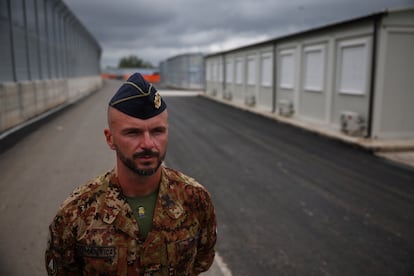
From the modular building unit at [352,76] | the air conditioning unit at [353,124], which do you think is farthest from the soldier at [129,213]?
the air conditioning unit at [353,124]

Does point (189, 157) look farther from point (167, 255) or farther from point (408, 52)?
point (167, 255)

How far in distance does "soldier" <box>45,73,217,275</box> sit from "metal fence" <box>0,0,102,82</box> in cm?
1310

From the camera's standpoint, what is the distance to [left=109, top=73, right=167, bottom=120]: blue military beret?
1.85 metres

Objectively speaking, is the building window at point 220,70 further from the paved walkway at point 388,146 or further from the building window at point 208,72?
the paved walkway at point 388,146

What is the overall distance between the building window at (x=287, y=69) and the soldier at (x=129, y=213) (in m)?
19.4

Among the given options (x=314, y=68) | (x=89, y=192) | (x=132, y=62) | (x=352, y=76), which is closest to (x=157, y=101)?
(x=89, y=192)

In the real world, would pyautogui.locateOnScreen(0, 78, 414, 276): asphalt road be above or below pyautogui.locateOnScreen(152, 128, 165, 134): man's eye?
below

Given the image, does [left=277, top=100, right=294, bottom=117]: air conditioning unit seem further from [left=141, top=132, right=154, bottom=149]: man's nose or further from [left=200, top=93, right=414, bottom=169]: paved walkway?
[left=141, top=132, right=154, bottom=149]: man's nose

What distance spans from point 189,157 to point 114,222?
895cm

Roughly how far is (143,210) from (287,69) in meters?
20.5

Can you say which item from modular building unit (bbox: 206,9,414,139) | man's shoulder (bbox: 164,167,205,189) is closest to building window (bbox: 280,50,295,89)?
modular building unit (bbox: 206,9,414,139)

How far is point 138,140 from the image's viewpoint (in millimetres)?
1843

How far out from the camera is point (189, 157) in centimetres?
1083

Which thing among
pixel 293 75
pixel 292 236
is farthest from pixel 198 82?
pixel 292 236
